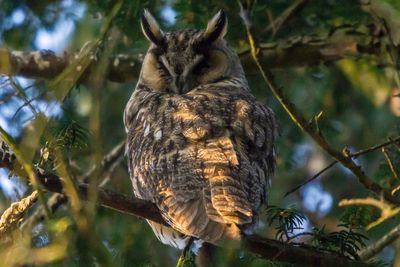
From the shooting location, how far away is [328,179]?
23.5 feet

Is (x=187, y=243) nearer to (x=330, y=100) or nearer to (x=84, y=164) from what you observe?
(x=84, y=164)

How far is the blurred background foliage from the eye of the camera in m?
2.86

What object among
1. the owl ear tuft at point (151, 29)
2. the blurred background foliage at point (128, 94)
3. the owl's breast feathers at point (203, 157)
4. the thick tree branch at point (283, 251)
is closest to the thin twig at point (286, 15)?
the blurred background foliage at point (128, 94)

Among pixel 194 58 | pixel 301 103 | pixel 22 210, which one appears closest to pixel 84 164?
A: pixel 194 58

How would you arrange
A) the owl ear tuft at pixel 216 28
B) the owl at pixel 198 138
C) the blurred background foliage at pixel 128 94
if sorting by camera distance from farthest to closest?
the owl ear tuft at pixel 216 28 < the owl at pixel 198 138 < the blurred background foliage at pixel 128 94

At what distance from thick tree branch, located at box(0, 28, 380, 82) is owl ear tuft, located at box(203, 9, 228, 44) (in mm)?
347

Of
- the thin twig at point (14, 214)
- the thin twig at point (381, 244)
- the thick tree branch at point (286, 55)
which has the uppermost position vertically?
the thin twig at point (14, 214)

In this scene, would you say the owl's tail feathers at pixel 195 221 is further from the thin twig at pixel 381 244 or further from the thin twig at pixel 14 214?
the thin twig at pixel 381 244

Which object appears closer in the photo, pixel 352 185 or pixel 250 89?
pixel 250 89

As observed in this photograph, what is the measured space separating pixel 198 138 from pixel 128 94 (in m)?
2.43

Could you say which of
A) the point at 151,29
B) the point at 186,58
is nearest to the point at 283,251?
the point at 186,58

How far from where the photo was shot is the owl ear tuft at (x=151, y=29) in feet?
15.3

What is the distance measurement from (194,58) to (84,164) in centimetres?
106

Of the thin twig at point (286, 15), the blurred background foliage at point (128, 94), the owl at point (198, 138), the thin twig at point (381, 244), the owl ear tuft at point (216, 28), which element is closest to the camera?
the blurred background foliage at point (128, 94)
